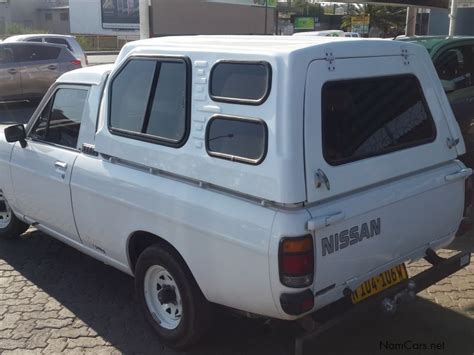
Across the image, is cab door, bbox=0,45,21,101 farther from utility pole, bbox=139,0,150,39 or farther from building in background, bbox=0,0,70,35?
building in background, bbox=0,0,70,35

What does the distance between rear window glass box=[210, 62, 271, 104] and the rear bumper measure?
1.12 m

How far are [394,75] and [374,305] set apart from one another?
4.29 feet

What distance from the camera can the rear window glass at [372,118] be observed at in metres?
2.80

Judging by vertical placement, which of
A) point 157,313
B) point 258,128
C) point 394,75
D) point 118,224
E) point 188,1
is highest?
point 188,1

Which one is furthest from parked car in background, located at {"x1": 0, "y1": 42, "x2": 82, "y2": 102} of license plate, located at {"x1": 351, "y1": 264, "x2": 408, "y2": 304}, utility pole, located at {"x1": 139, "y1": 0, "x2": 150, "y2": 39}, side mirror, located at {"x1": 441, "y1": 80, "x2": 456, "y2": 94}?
license plate, located at {"x1": 351, "y1": 264, "x2": 408, "y2": 304}

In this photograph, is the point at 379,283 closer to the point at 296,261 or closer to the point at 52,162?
the point at 296,261

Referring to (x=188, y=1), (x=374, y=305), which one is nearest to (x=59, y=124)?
(x=374, y=305)

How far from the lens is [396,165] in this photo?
309cm

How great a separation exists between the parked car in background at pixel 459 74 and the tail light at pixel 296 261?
14.9ft

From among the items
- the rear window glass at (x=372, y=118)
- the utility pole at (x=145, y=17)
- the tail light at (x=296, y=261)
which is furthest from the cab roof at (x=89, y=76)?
the utility pole at (x=145, y=17)

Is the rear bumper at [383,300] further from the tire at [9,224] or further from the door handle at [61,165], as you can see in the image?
the tire at [9,224]

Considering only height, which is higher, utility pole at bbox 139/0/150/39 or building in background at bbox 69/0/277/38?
building in background at bbox 69/0/277/38

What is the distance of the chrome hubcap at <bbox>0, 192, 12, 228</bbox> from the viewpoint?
5.19m

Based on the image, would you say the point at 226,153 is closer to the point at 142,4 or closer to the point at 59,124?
the point at 59,124
